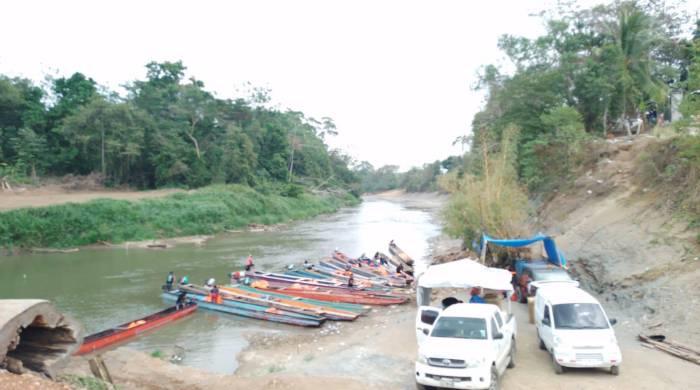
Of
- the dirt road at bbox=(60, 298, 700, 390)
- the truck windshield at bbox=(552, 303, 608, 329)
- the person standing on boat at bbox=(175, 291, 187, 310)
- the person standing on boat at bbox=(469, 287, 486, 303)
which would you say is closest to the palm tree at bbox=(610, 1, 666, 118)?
the dirt road at bbox=(60, 298, 700, 390)

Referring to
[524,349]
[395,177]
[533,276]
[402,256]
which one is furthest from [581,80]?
[395,177]

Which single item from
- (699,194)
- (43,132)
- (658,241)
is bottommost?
(658,241)

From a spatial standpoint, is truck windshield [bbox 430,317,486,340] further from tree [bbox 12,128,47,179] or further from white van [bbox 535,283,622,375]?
tree [bbox 12,128,47,179]

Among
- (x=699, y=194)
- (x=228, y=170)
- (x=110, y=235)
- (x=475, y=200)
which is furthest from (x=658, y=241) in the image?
(x=228, y=170)

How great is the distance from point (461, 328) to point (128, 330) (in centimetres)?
1135

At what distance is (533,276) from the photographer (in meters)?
17.6

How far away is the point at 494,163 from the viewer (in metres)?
23.2

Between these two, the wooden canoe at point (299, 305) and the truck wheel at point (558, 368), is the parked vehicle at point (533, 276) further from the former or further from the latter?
the wooden canoe at point (299, 305)

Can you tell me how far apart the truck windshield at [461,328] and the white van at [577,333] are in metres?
1.98

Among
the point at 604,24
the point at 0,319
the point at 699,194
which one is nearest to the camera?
the point at 0,319

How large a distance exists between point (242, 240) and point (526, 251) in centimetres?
2702

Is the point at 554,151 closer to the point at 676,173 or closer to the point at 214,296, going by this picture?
the point at 676,173

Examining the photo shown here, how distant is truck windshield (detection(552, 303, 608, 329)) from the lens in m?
11.0

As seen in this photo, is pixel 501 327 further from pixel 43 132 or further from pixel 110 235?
pixel 43 132
